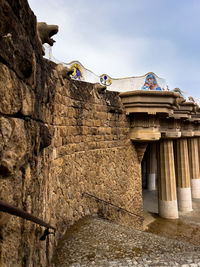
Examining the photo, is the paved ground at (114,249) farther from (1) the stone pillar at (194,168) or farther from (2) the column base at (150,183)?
(2) the column base at (150,183)

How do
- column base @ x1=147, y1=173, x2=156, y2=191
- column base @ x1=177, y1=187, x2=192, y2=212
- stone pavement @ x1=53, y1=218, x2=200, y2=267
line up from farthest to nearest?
column base @ x1=147, y1=173, x2=156, y2=191
column base @ x1=177, y1=187, x2=192, y2=212
stone pavement @ x1=53, y1=218, x2=200, y2=267

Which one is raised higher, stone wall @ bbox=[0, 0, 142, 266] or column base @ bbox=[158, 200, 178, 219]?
stone wall @ bbox=[0, 0, 142, 266]

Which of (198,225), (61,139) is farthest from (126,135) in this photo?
(198,225)

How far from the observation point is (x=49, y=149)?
2590 mm

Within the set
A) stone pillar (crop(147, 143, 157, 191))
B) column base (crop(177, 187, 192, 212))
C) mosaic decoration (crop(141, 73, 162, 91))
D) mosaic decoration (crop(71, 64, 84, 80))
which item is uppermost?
mosaic decoration (crop(141, 73, 162, 91))

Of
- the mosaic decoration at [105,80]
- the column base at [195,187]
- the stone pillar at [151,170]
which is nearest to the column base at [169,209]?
the column base at [195,187]

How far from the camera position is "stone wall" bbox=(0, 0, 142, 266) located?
132cm

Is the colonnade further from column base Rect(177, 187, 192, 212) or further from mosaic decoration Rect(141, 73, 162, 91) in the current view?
mosaic decoration Rect(141, 73, 162, 91)

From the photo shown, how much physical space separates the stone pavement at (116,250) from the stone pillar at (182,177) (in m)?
8.69

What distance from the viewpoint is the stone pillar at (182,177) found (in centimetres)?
1110

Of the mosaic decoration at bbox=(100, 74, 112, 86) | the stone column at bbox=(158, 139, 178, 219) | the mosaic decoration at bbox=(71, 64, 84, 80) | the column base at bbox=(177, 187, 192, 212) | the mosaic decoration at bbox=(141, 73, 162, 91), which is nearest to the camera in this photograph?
the mosaic decoration at bbox=(71, 64, 84, 80)

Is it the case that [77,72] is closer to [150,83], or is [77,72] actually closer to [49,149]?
[150,83]

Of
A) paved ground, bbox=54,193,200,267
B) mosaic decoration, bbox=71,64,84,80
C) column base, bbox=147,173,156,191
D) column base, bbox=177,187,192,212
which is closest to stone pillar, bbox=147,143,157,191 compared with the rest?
column base, bbox=147,173,156,191

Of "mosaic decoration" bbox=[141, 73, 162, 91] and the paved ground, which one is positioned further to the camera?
"mosaic decoration" bbox=[141, 73, 162, 91]
